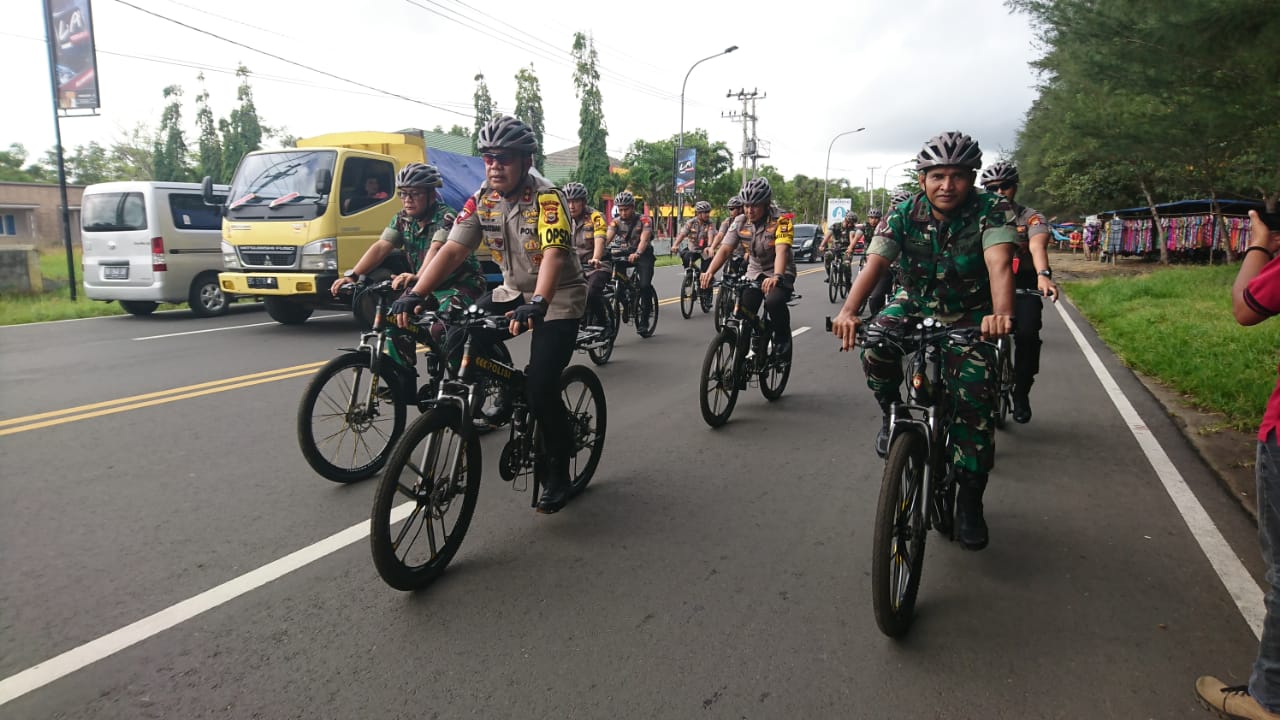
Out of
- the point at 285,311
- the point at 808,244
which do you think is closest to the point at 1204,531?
the point at 285,311

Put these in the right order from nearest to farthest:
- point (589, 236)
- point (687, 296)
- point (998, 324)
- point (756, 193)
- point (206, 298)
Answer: point (998, 324) → point (756, 193) → point (589, 236) → point (206, 298) → point (687, 296)

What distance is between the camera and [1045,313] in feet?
48.4

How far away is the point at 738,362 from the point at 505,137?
3.22 meters

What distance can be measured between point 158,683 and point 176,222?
11716 millimetres

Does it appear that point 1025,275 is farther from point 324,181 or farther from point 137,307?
point 137,307

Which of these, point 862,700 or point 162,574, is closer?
point 862,700

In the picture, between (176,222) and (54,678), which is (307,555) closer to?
(54,678)

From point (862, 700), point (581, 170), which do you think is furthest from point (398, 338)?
point (581, 170)

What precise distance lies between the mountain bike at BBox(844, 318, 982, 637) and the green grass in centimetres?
426

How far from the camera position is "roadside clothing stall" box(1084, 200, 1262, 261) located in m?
29.0

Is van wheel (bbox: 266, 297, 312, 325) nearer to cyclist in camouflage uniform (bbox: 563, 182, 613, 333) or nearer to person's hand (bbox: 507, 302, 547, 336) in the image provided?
cyclist in camouflage uniform (bbox: 563, 182, 613, 333)

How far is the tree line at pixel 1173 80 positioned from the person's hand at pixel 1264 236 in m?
0.06

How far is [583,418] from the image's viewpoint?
4.63 metres

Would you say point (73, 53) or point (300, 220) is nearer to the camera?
point (300, 220)
